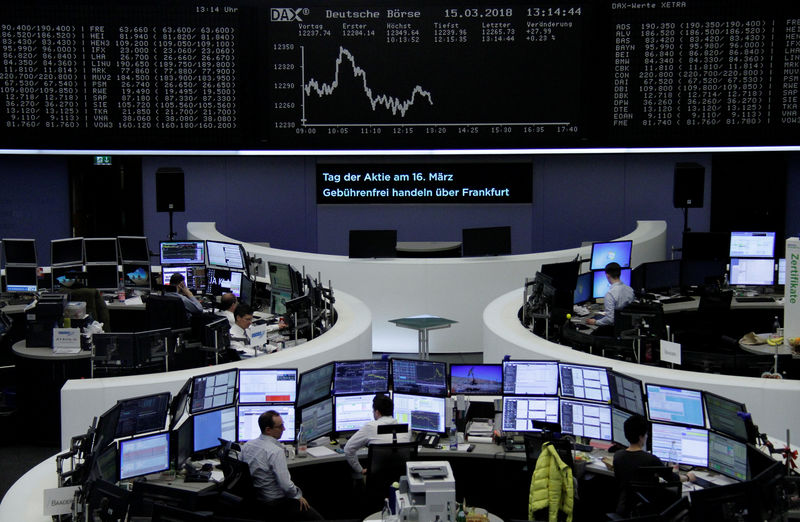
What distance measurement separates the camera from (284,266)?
31.6 feet

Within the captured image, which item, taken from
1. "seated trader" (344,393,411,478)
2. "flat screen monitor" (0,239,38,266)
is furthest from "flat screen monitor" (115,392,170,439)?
"flat screen monitor" (0,239,38,266)

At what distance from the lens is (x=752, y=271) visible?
1113cm

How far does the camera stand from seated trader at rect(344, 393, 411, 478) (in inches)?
269

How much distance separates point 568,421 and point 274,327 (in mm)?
3513

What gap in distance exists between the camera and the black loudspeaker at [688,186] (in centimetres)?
1191

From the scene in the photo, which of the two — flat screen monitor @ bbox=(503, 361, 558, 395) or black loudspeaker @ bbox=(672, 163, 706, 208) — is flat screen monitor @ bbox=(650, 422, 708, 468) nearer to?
flat screen monitor @ bbox=(503, 361, 558, 395)

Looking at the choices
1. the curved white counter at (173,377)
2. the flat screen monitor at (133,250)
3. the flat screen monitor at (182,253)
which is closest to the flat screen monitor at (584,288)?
the curved white counter at (173,377)

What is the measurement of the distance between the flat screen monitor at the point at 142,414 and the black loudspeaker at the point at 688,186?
7535 millimetres

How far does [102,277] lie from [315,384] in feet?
16.7

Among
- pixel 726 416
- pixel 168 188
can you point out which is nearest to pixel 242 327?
pixel 168 188

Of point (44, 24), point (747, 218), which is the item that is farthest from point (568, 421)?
point (747, 218)

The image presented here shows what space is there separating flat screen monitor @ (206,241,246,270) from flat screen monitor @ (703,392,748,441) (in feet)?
19.6

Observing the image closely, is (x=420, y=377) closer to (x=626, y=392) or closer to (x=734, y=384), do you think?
(x=626, y=392)

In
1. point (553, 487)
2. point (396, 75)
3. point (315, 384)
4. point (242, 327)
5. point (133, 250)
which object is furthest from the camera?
point (133, 250)
